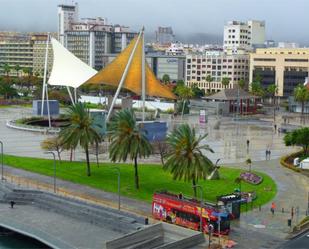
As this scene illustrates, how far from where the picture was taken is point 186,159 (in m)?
39.9

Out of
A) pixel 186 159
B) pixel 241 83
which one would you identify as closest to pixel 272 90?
pixel 241 83

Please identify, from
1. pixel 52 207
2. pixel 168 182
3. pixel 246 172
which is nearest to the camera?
pixel 52 207

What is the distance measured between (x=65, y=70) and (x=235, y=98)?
33826 millimetres

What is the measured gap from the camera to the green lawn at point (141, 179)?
→ 4484 centimetres

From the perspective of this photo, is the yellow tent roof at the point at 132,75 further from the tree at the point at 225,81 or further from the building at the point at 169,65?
the building at the point at 169,65

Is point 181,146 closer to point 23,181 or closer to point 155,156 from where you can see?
point 23,181

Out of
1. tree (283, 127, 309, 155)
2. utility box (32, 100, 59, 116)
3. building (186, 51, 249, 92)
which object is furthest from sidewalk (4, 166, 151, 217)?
building (186, 51, 249, 92)

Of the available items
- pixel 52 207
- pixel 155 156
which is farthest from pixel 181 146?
pixel 155 156

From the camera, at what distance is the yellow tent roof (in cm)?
7688

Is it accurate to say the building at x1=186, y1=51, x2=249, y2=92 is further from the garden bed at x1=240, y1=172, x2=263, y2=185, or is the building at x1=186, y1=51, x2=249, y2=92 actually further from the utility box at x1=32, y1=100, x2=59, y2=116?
the garden bed at x1=240, y1=172, x2=263, y2=185

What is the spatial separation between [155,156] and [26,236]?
26.7 m

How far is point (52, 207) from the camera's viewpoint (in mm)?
39875

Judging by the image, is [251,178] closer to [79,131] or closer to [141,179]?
[141,179]

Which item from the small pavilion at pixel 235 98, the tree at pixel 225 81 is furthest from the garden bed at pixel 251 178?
the tree at pixel 225 81
